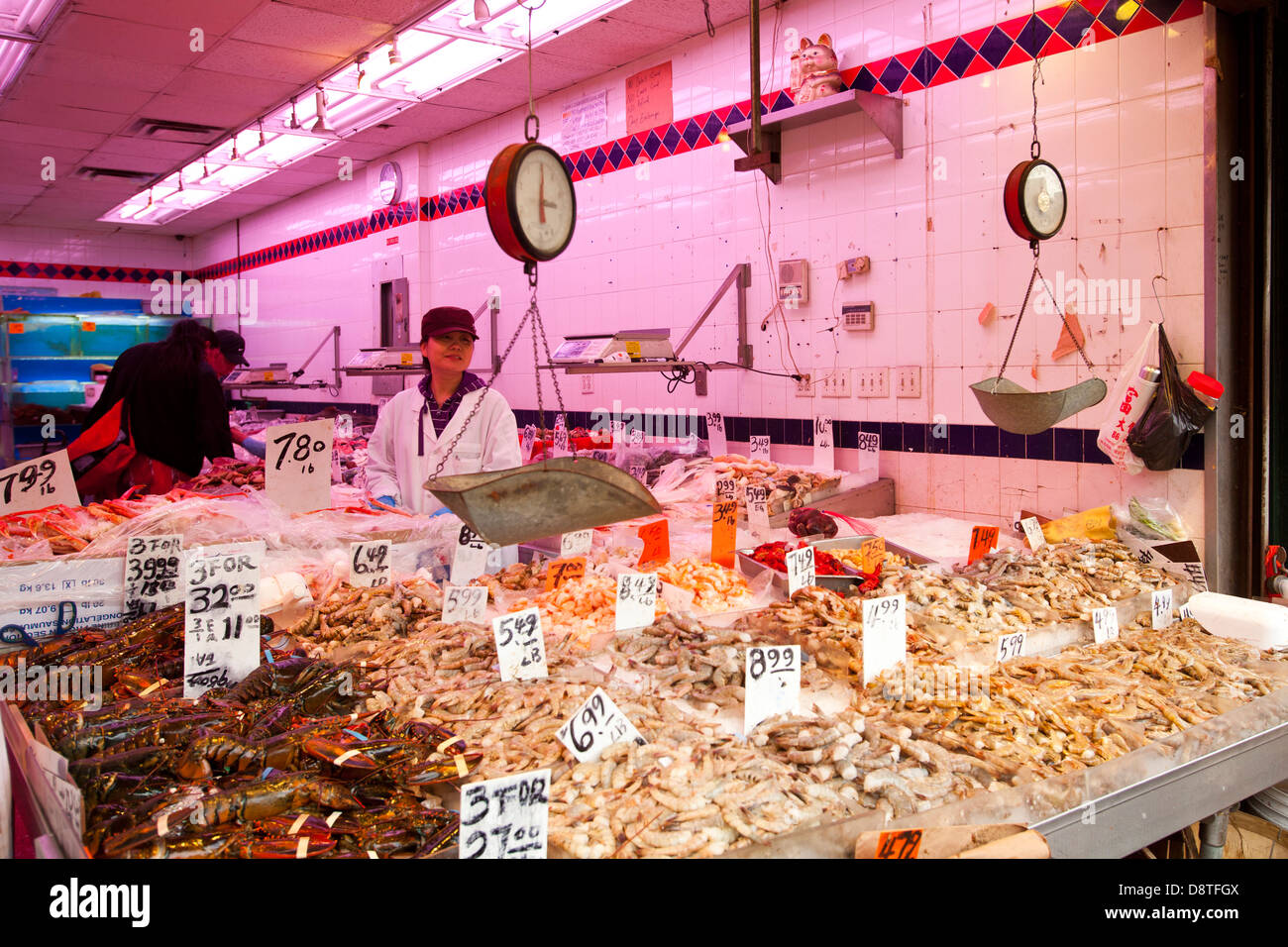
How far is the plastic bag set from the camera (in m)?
3.48

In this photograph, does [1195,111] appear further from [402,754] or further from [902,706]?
[402,754]

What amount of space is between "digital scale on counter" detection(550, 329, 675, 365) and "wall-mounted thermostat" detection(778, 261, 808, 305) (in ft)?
2.45

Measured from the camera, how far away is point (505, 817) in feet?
4.59

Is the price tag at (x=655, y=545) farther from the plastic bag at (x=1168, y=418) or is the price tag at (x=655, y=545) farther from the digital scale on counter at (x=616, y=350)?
the plastic bag at (x=1168, y=418)

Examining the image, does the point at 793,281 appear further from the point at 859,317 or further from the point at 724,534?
the point at 724,534

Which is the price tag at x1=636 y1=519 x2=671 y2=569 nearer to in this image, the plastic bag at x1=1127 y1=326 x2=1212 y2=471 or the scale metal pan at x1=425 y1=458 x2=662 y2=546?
the scale metal pan at x1=425 y1=458 x2=662 y2=546

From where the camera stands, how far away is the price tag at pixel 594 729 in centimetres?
181

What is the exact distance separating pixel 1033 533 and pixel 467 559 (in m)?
2.13

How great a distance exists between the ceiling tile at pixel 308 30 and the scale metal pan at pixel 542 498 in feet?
14.6

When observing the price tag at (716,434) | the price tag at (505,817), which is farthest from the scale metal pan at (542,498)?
the price tag at (716,434)

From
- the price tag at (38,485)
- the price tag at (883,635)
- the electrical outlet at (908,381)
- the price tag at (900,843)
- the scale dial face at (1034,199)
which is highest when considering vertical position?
the scale dial face at (1034,199)

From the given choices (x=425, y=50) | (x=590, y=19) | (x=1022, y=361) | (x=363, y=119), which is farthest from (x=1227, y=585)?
(x=363, y=119)

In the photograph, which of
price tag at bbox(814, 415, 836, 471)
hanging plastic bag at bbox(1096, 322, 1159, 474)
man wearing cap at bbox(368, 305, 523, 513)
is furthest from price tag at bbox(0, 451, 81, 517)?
hanging plastic bag at bbox(1096, 322, 1159, 474)

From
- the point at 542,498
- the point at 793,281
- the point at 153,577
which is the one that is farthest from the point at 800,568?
the point at 793,281
